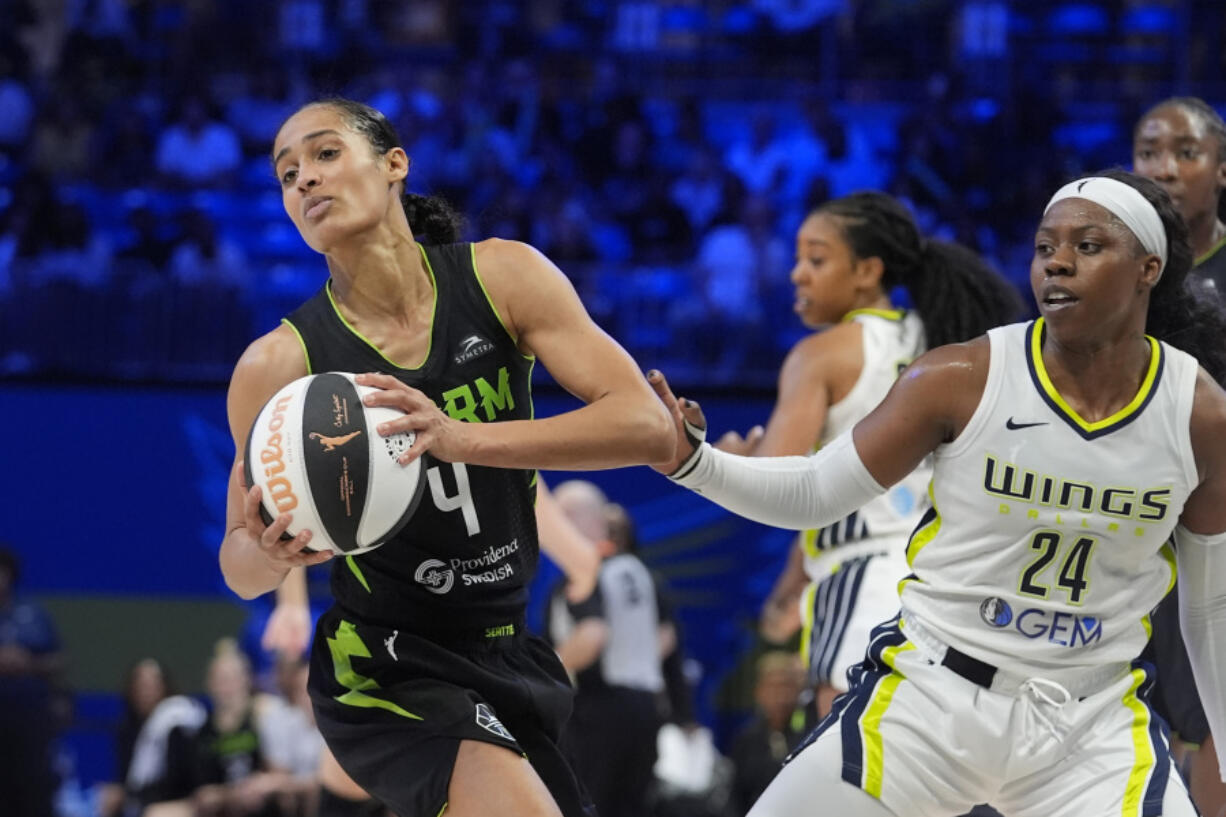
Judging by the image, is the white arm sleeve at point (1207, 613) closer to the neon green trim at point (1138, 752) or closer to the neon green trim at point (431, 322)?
the neon green trim at point (1138, 752)

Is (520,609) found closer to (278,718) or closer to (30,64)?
(278,718)

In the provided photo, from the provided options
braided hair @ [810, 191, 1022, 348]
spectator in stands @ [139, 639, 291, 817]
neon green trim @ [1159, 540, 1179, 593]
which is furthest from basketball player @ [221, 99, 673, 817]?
spectator in stands @ [139, 639, 291, 817]

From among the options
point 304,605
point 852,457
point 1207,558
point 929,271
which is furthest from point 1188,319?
point 304,605

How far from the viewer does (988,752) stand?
3.20 m

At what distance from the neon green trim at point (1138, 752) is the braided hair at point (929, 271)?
5.56 feet

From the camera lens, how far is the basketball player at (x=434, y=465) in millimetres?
3379

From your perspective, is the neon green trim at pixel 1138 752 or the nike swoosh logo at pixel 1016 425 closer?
the neon green trim at pixel 1138 752

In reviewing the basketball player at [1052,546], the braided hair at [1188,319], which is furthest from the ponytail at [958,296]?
the basketball player at [1052,546]

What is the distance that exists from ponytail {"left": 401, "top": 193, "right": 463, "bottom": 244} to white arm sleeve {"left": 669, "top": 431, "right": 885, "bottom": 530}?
2.91ft

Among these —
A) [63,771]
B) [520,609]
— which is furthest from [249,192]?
[520,609]

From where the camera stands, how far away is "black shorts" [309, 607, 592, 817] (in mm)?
3400

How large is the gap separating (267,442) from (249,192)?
9510 mm

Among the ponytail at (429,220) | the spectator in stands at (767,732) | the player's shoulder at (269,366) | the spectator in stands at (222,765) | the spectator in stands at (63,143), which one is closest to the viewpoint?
the player's shoulder at (269,366)

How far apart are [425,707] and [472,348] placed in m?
0.76
